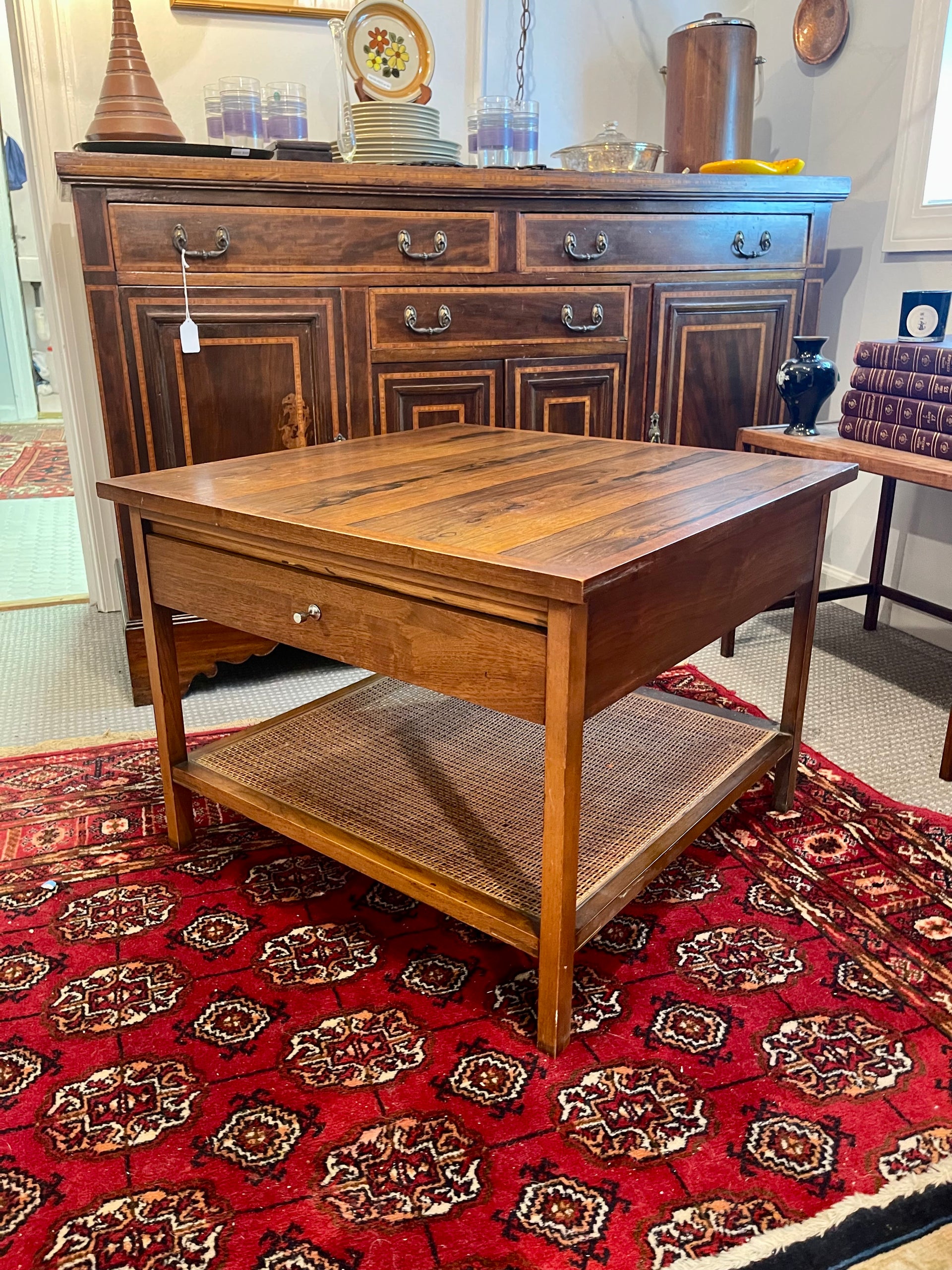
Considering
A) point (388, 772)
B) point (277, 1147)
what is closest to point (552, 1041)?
point (277, 1147)

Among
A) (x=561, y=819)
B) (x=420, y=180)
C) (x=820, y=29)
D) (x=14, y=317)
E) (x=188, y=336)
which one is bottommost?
(x=561, y=819)

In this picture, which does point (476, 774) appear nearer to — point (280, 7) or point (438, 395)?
point (438, 395)

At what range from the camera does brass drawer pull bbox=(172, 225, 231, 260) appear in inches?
76.7

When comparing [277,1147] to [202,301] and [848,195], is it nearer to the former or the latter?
[202,301]

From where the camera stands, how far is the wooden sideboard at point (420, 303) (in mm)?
1962

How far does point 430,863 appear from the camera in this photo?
1326 mm

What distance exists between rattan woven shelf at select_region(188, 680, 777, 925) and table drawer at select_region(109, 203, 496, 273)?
3.01ft

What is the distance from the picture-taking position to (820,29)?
2693 mm

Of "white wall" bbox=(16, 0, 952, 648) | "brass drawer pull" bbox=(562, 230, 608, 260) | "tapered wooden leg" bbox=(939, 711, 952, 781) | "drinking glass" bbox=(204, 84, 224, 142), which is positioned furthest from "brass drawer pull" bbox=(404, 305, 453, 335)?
"tapered wooden leg" bbox=(939, 711, 952, 781)

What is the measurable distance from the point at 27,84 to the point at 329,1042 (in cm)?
235

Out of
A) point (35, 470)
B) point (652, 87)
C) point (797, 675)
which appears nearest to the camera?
point (797, 675)

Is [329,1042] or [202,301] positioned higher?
[202,301]

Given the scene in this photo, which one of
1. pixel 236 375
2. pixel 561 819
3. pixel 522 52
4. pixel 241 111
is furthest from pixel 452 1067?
pixel 522 52

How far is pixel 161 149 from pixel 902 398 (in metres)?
1.62
